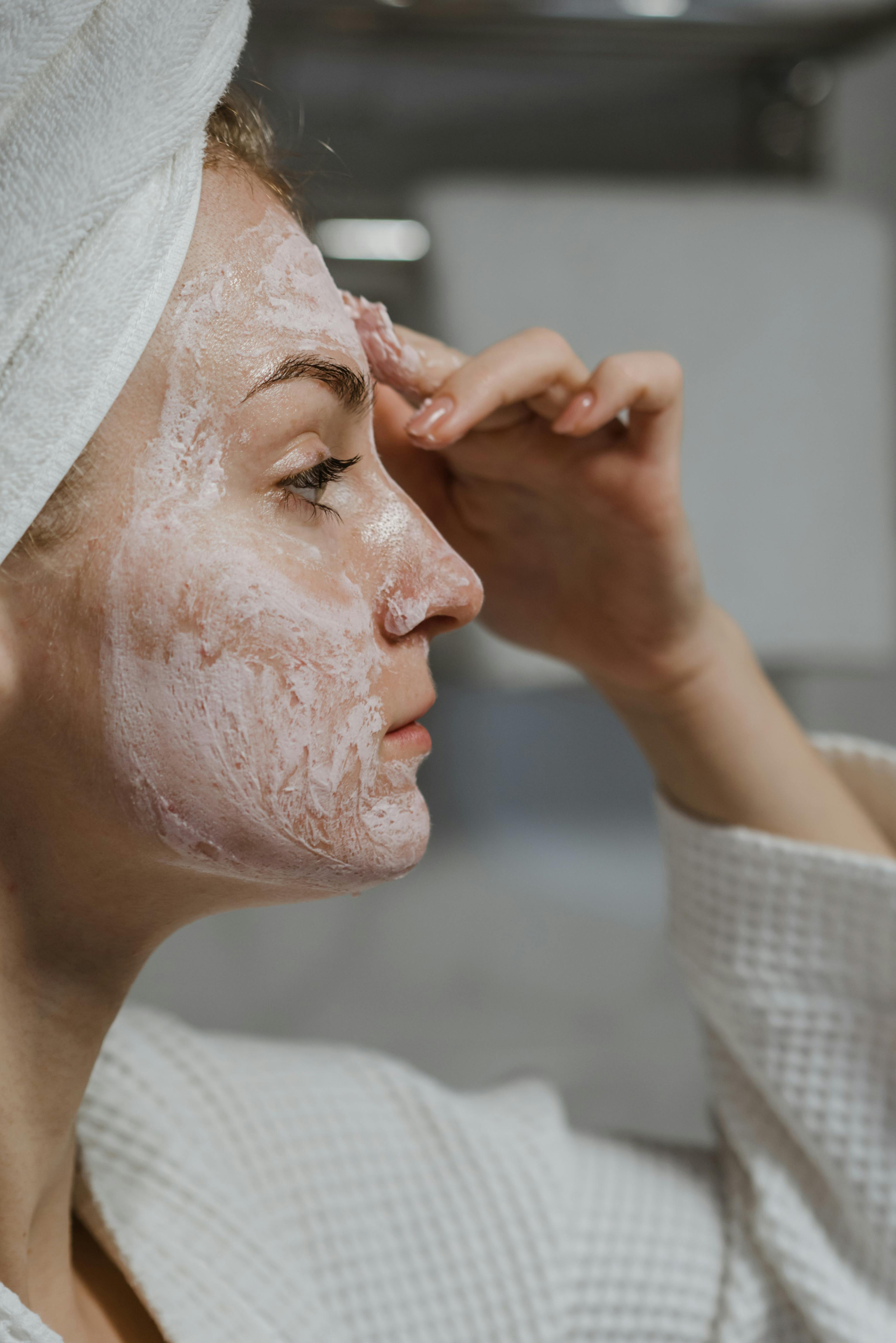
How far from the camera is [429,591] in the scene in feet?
1.25

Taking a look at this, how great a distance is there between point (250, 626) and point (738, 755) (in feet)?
0.94

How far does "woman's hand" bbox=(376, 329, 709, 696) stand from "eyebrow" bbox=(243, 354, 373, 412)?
47mm

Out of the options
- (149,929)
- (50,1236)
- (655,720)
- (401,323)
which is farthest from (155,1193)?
(401,323)

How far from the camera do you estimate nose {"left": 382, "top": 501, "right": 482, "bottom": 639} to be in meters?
0.37

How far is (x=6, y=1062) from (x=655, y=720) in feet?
1.07

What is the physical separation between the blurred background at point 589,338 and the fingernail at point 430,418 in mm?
522

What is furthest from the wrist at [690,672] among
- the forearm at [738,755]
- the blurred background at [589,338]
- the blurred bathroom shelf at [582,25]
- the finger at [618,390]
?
the blurred bathroom shelf at [582,25]

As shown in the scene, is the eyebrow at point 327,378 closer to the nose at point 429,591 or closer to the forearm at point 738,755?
the nose at point 429,591

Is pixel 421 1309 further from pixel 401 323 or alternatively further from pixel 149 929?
pixel 401 323

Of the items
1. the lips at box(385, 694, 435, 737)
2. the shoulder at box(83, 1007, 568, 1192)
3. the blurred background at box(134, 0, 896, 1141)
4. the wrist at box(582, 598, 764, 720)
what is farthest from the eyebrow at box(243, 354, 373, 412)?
the blurred background at box(134, 0, 896, 1141)

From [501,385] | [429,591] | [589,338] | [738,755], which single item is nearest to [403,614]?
[429,591]

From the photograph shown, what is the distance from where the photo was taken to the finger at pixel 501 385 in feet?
1.39

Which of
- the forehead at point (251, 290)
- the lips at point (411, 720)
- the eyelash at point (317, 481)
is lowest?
the lips at point (411, 720)

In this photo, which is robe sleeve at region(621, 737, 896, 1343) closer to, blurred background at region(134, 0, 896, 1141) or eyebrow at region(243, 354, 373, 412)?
eyebrow at region(243, 354, 373, 412)
